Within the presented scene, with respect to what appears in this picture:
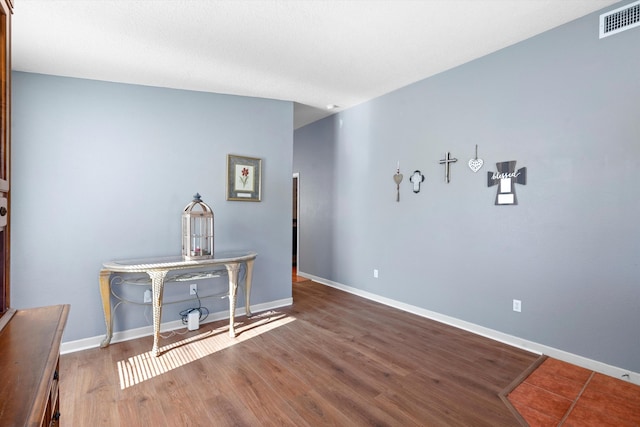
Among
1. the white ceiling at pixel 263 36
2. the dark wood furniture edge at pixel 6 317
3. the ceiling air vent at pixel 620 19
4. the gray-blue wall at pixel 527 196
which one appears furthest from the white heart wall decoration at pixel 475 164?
the dark wood furniture edge at pixel 6 317

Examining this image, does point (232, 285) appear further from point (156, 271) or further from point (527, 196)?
point (527, 196)

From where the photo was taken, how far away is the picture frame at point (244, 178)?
3.79m

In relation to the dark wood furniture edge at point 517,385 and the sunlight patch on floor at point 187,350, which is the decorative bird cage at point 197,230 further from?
the dark wood furniture edge at point 517,385

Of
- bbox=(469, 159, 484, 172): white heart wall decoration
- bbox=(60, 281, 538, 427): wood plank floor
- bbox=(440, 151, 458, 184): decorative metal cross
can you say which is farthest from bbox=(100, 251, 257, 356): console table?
bbox=(469, 159, 484, 172): white heart wall decoration

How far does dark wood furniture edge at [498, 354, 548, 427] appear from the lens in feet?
6.50

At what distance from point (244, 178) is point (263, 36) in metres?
1.66

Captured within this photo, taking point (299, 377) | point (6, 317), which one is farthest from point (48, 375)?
point (299, 377)

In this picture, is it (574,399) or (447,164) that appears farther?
(447,164)

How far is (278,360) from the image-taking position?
270cm

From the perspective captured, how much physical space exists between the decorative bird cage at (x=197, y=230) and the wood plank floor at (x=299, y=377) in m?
0.82

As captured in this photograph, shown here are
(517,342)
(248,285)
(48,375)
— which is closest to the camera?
(48,375)

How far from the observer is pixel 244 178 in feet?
12.7

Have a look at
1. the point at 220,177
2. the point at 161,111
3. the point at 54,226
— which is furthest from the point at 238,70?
the point at 54,226

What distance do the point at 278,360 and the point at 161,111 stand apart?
2.70 m
